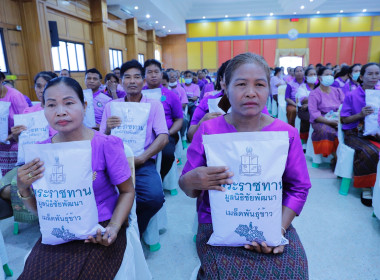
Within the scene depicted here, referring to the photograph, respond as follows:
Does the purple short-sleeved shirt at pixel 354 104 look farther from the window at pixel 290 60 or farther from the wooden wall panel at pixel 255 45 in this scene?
the window at pixel 290 60

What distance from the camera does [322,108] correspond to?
140 inches

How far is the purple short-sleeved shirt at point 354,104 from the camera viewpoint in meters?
2.61

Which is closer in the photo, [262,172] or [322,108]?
[262,172]

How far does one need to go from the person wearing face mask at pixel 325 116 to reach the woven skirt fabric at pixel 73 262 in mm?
2987

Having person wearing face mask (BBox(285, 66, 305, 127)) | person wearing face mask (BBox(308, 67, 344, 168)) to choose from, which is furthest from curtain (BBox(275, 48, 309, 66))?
person wearing face mask (BBox(308, 67, 344, 168))

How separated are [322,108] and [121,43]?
347 inches

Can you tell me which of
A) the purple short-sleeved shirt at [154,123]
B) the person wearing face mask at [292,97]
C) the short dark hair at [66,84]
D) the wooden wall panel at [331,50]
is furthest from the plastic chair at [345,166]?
the wooden wall panel at [331,50]

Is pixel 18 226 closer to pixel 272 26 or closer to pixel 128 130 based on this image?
pixel 128 130

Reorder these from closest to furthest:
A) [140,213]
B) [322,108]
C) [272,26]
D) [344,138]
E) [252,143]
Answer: [252,143], [140,213], [344,138], [322,108], [272,26]

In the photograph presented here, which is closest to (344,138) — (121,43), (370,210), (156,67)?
(370,210)

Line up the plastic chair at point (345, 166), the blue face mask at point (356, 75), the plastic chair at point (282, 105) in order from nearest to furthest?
the plastic chair at point (345, 166)
the blue face mask at point (356, 75)
the plastic chair at point (282, 105)

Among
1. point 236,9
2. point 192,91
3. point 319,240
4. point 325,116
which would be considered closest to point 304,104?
point 325,116

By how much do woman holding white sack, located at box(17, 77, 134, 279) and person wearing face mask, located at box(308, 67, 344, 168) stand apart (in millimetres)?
2845

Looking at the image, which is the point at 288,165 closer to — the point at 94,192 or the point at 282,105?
the point at 94,192
